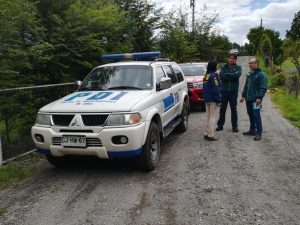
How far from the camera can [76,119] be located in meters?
5.26

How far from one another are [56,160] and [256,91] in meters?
4.65

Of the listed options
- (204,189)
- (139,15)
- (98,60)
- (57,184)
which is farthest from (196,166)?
(139,15)

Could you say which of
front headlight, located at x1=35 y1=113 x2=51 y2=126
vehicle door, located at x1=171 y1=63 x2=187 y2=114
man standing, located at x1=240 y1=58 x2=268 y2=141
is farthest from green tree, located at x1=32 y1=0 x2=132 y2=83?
man standing, located at x1=240 y1=58 x2=268 y2=141

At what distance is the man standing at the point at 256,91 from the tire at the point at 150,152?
288 cm

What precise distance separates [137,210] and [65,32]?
18.9 ft

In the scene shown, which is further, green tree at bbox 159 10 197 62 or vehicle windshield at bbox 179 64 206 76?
green tree at bbox 159 10 197 62

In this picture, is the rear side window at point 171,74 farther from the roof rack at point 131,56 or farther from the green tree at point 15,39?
the green tree at point 15,39

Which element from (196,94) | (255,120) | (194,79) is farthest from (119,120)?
(194,79)

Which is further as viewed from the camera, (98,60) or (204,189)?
→ (98,60)

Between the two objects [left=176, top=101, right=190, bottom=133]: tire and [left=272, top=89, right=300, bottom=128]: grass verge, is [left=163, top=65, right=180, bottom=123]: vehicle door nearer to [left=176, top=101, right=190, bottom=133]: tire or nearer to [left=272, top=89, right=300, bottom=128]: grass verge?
[left=176, top=101, right=190, bottom=133]: tire

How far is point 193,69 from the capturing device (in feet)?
43.5

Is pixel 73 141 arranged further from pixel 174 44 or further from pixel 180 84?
pixel 174 44

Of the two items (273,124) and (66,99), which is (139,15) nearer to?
(273,124)

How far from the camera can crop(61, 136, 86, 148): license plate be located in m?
5.21
